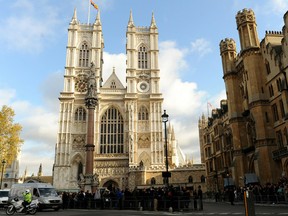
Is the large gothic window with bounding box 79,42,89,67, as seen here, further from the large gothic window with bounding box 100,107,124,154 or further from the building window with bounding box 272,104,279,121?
the building window with bounding box 272,104,279,121

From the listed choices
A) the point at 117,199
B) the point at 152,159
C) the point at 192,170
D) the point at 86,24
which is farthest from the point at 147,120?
the point at 117,199

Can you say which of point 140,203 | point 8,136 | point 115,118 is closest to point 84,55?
point 115,118

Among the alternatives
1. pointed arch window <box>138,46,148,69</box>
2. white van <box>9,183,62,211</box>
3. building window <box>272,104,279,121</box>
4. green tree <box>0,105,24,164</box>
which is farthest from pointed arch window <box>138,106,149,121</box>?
white van <box>9,183,62,211</box>

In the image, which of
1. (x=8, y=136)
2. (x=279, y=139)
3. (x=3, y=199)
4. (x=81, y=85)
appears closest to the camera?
(x=3, y=199)

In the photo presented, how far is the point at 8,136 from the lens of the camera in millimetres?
35219

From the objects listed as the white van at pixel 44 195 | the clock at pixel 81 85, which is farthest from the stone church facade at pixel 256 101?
the clock at pixel 81 85

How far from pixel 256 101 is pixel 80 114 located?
126ft

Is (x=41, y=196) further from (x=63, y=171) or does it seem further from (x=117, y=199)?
(x=63, y=171)

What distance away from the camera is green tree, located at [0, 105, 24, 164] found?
3469 cm

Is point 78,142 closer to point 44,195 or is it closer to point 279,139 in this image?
point 44,195

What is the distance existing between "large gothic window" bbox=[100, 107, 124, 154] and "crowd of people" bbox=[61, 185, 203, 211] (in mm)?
31623

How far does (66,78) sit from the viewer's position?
58.1m

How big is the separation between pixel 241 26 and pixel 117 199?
21.5 metres

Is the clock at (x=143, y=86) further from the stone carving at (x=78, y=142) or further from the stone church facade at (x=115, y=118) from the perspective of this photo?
the stone carving at (x=78, y=142)
